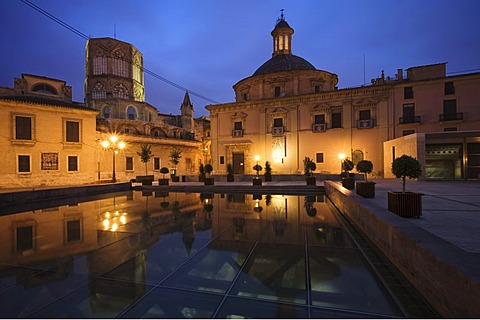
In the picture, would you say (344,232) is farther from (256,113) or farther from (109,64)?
(109,64)

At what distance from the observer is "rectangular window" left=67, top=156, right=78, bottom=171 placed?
74.9 feet

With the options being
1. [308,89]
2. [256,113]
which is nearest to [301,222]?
[256,113]

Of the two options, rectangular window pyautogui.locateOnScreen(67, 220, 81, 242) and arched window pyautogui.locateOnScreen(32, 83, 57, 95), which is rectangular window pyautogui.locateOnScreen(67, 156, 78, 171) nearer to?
arched window pyautogui.locateOnScreen(32, 83, 57, 95)

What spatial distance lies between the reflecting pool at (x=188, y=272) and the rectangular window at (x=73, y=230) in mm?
27

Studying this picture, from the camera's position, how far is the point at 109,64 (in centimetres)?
4041

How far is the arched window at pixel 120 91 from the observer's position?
40.4 metres

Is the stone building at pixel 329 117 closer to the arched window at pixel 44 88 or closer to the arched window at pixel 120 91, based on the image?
the arched window at pixel 44 88

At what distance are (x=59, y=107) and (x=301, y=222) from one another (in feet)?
85.9

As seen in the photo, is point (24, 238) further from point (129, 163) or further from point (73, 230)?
point (129, 163)

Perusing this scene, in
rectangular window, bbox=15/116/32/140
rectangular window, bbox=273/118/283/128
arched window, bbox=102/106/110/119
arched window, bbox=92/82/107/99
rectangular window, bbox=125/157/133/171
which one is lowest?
rectangular window, bbox=125/157/133/171

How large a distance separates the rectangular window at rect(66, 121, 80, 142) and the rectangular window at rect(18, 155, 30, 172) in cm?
356

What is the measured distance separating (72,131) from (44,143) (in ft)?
8.51

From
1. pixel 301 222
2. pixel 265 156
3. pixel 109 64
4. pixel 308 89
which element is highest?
pixel 109 64

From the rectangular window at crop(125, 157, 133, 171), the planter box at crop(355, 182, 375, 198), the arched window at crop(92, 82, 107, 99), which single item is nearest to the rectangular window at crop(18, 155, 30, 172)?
the rectangular window at crop(125, 157, 133, 171)
